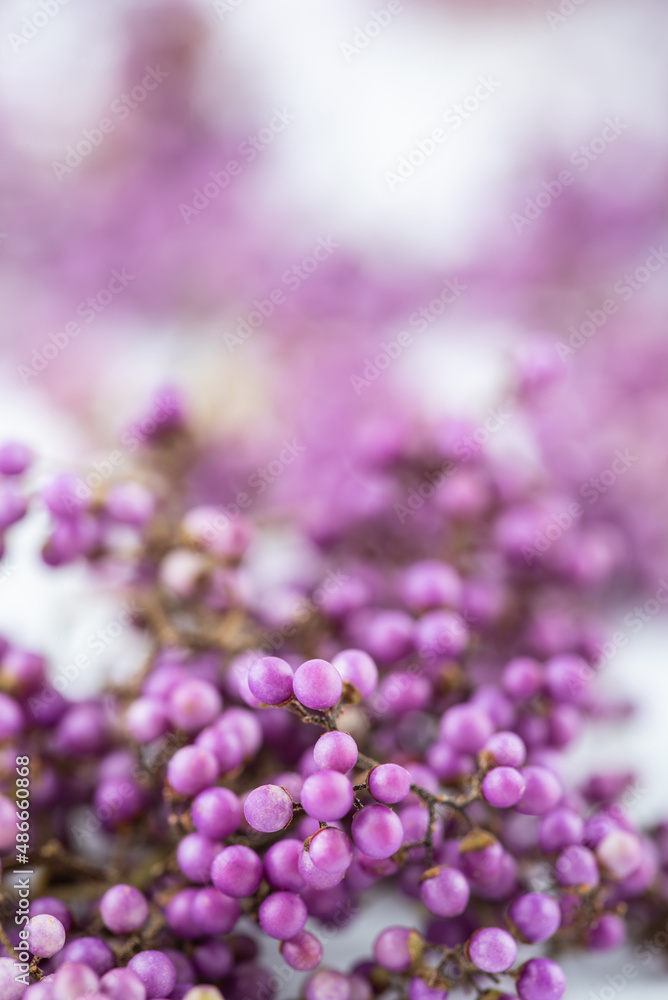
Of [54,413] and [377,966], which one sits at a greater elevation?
[377,966]

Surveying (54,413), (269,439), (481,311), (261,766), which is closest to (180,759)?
(261,766)

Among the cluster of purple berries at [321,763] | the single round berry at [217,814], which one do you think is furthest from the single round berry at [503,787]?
the single round berry at [217,814]

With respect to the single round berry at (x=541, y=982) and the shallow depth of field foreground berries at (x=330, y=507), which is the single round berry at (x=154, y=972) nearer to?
the shallow depth of field foreground berries at (x=330, y=507)

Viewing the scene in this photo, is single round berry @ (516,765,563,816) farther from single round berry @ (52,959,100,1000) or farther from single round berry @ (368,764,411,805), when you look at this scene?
single round berry @ (52,959,100,1000)

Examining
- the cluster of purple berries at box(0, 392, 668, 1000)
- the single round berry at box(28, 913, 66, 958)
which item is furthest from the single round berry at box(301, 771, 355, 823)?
the single round berry at box(28, 913, 66, 958)

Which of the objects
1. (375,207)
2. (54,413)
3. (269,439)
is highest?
(375,207)

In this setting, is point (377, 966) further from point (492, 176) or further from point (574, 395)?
point (492, 176)

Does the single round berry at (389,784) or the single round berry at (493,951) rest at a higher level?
the single round berry at (389,784)

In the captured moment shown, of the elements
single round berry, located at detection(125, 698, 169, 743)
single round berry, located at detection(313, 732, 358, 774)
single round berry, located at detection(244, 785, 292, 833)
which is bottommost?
single round berry, located at detection(125, 698, 169, 743)
